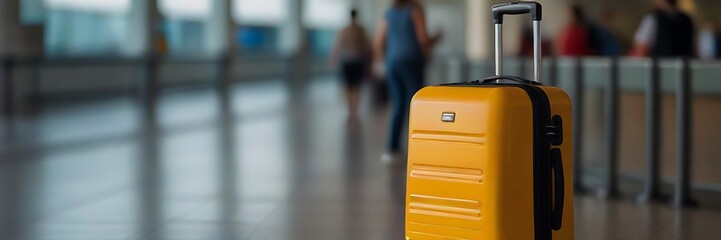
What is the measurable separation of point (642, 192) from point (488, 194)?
304cm

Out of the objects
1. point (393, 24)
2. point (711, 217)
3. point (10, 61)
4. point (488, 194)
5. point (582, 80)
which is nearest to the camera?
point (488, 194)

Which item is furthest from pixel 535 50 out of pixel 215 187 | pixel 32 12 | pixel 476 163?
pixel 32 12

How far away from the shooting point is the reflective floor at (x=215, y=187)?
5246mm

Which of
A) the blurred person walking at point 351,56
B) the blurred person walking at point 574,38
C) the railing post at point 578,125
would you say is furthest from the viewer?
the blurred person walking at point 351,56

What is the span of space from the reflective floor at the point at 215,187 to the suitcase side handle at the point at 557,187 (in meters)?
1.04

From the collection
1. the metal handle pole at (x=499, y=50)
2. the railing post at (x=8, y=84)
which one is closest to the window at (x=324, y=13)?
the railing post at (x=8, y=84)

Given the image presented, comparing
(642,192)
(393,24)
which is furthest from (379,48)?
(642,192)

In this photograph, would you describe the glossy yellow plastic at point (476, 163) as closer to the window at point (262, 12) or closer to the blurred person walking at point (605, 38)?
the blurred person walking at point (605, 38)

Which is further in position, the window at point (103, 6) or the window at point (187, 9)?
the window at point (187, 9)

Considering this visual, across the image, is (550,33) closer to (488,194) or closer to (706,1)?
(706,1)

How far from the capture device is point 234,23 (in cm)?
2802

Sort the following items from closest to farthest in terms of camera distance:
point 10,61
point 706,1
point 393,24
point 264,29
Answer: point 393,24, point 10,61, point 706,1, point 264,29

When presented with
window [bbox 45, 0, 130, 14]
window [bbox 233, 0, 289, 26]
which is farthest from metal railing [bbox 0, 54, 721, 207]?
window [bbox 233, 0, 289, 26]

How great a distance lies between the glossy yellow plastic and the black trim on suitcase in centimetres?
2
